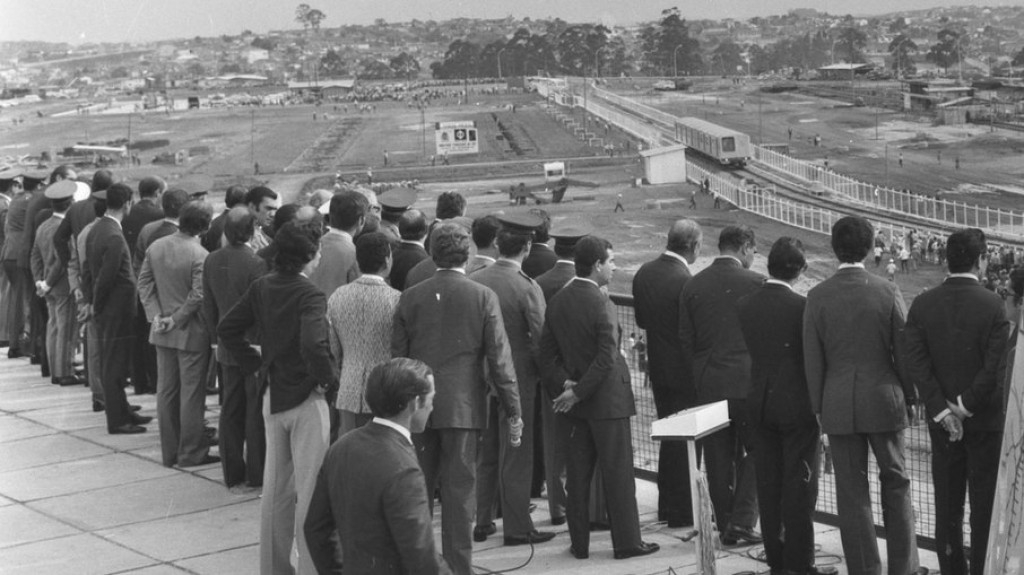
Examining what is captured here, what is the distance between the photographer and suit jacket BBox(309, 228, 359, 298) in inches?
306

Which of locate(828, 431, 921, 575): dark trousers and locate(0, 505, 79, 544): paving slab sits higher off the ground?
locate(828, 431, 921, 575): dark trousers

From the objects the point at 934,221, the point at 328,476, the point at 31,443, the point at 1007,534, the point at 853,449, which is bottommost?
the point at 934,221

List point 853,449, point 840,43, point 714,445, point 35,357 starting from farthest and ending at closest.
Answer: point 840,43
point 35,357
point 714,445
point 853,449

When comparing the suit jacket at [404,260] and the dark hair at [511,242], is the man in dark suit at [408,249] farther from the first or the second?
the dark hair at [511,242]

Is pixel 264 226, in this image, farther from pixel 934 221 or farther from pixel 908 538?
pixel 934 221

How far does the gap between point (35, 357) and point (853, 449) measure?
939cm

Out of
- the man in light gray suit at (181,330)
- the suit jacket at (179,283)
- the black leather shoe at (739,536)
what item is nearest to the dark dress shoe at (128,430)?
the man in light gray suit at (181,330)

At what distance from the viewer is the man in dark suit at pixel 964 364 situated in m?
5.93

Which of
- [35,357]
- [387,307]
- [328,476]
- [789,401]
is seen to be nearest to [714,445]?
[789,401]

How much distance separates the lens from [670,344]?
24.4 ft

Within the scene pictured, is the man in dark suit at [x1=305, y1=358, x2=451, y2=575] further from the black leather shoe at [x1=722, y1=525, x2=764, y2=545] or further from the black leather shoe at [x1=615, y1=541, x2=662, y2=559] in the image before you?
the black leather shoe at [x1=722, y1=525, x2=764, y2=545]

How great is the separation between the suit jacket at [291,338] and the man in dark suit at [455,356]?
0.36 metres

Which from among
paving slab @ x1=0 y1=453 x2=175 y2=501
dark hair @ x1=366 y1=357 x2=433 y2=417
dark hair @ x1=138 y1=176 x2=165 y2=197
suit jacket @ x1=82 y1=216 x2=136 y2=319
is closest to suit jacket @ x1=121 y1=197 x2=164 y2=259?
dark hair @ x1=138 y1=176 x2=165 y2=197

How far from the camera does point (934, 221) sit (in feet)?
187
